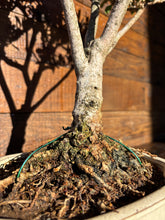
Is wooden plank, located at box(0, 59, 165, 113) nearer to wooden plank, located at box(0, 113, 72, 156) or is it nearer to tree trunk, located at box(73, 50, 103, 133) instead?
wooden plank, located at box(0, 113, 72, 156)

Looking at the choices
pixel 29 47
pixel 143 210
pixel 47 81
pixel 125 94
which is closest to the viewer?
pixel 143 210

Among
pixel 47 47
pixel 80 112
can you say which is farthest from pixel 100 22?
pixel 80 112

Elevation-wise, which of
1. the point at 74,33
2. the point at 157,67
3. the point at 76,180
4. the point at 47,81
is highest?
the point at 157,67

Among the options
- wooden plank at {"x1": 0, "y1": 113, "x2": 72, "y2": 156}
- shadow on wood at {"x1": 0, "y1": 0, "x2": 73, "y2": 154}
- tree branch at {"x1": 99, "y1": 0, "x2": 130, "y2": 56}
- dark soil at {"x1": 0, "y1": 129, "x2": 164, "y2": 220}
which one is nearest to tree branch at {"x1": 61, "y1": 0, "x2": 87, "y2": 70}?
tree branch at {"x1": 99, "y1": 0, "x2": 130, "y2": 56}

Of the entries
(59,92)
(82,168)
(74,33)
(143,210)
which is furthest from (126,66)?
(143,210)

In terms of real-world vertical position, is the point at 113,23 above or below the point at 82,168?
above

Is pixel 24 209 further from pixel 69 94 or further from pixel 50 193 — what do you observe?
pixel 69 94

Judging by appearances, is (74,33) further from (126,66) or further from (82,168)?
(126,66)

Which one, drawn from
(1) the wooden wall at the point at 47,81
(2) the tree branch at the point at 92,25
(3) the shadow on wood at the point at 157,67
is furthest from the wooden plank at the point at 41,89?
(3) the shadow on wood at the point at 157,67

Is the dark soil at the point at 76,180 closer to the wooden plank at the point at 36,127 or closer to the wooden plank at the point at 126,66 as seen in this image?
the wooden plank at the point at 36,127
